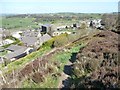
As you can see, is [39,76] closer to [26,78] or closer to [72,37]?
[26,78]

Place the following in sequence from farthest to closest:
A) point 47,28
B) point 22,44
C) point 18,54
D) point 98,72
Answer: point 47,28, point 22,44, point 18,54, point 98,72

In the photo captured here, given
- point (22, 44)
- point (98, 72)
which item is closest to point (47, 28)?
point (22, 44)

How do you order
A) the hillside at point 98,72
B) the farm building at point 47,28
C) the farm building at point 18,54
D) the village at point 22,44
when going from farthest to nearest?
the farm building at point 47,28, the village at point 22,44, the farm building at point 18,54, the hillside at point 98,72

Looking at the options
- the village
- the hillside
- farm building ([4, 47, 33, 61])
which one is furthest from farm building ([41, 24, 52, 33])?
the hillside

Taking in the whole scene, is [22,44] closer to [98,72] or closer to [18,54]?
[18,54]

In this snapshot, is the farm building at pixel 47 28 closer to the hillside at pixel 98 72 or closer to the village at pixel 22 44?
the village at pixel 22 44

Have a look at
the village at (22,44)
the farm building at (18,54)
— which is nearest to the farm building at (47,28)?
the village at (22,44)

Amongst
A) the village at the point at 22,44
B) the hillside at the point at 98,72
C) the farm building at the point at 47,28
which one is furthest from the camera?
the farm building at the point at 47,28

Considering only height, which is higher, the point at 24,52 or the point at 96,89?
the point at 96,89

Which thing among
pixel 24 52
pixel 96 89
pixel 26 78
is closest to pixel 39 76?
pixel 26 78

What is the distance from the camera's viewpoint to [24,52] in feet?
136

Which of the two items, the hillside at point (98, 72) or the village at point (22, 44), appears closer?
the hillside at point (98, 72)

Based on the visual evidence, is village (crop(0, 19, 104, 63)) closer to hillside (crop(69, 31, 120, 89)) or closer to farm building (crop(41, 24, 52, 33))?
farm building (crop(41, 24, 52, 33))

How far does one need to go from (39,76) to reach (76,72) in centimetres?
144
